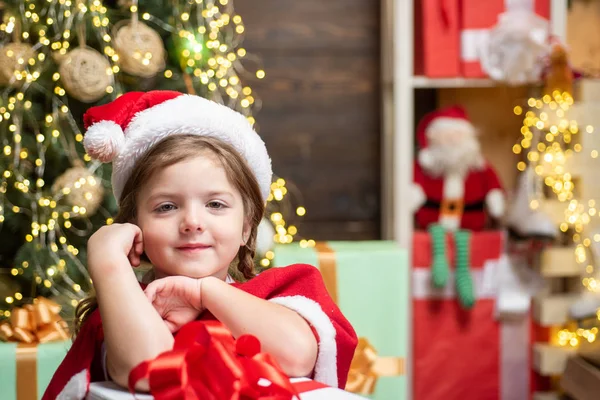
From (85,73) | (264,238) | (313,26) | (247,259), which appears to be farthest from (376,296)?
(313,26)

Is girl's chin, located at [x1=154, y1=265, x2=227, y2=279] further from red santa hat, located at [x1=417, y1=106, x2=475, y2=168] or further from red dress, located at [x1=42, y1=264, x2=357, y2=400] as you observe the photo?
red santa hat, located at [x1=417, y1=106, x2=475, y2=168]

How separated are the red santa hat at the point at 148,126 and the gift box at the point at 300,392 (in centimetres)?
30

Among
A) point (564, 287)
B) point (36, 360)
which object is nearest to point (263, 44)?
point (564, 287)

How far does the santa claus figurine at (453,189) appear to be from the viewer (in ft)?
6.92

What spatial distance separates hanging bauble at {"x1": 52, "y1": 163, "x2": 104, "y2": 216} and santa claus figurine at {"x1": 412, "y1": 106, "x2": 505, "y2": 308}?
0.88 meters

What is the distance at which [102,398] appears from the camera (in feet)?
2.71

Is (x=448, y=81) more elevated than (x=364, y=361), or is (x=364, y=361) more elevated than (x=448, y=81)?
(x=448, y=81)

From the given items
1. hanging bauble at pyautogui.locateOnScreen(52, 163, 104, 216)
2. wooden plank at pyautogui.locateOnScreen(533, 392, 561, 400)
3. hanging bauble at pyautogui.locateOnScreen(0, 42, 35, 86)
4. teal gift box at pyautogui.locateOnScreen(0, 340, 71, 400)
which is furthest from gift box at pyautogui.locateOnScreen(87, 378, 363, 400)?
wooden plank at pyautogui.locateOnScreen(533, 392, 561, 400)

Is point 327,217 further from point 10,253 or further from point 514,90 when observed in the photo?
point 10,253

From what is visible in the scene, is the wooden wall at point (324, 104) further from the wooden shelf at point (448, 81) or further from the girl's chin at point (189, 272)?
the girl's chin at point (189, 272)

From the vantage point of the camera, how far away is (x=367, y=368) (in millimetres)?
1549

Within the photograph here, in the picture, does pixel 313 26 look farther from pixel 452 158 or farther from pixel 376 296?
pixel 376 296

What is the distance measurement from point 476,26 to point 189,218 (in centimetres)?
143

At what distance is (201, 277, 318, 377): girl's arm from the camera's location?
0.87 metres
